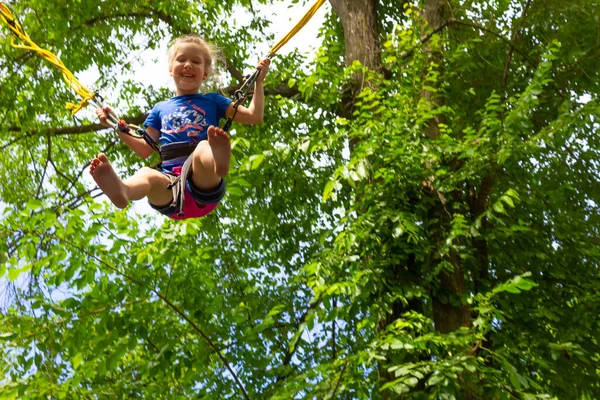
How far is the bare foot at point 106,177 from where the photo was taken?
2699 mm

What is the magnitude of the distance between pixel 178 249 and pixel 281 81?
3.09m

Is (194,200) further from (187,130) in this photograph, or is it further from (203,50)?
(203,50)

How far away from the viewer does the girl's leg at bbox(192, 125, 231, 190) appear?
2670 millimetres

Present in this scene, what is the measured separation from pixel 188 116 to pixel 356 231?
1774 millimetres

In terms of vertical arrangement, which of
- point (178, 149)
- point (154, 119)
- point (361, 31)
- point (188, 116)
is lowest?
point (178, 149)

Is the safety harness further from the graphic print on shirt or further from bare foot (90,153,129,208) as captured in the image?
bare foot (90,153,129,208)

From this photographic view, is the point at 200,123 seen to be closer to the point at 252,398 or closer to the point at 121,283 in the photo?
the point at 121,283

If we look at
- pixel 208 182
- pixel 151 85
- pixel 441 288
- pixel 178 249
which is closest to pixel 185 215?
pixel 208 182

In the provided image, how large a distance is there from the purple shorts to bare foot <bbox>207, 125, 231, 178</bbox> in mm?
294

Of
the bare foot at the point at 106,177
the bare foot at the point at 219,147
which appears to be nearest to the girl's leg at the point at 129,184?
the bare foot at the point at 106,177

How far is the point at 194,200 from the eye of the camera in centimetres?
319

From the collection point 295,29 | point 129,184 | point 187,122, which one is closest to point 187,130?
point 187,122

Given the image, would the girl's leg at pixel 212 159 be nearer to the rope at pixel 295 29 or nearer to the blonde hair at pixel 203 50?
the blonde hair at pixel 203 50

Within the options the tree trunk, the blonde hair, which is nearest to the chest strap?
the blonde hair
